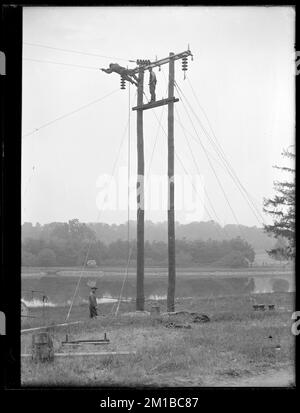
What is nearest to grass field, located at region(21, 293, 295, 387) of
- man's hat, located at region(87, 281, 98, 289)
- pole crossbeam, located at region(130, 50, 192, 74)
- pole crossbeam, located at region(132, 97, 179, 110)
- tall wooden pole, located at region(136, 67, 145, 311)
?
man's hat, located at region(87, 281, 98, 289)

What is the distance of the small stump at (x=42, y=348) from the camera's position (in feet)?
13.7

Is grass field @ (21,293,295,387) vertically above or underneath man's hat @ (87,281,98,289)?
underneath

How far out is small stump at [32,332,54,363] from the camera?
418 centimetres

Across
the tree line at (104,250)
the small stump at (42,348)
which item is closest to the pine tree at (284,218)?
the tree line at (104,250)

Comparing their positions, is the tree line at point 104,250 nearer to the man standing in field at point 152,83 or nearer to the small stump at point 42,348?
Result: the small stump at point 42,348

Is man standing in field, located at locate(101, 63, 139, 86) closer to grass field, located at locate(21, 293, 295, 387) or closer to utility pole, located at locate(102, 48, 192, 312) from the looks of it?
utility pole, located at locate(102, 48, 192, 312)

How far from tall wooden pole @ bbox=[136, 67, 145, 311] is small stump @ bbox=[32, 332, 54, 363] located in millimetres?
1515

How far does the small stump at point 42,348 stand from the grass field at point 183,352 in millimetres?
56

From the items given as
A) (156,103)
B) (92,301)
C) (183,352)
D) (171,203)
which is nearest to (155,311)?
(92,301)

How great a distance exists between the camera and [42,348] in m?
4.25

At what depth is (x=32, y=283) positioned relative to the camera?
4.46 m

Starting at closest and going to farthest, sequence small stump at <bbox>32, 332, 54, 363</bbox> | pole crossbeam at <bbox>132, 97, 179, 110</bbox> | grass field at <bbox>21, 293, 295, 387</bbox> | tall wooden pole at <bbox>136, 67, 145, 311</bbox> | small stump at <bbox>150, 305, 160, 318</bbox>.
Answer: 1. grass field at <bbox>21, 293, 295, 387</bbox>
2. small stump at <bbox>32, 332, 54, 363</bbox>
3. tall wooden pole at <bbox>136, 67, 145, 311</bbox>
4. pole crossbeam at <bbox>132, 97, 179, 110</bbox>
5. small stump at <bbox>150, 305, 160, 318</bbox>
